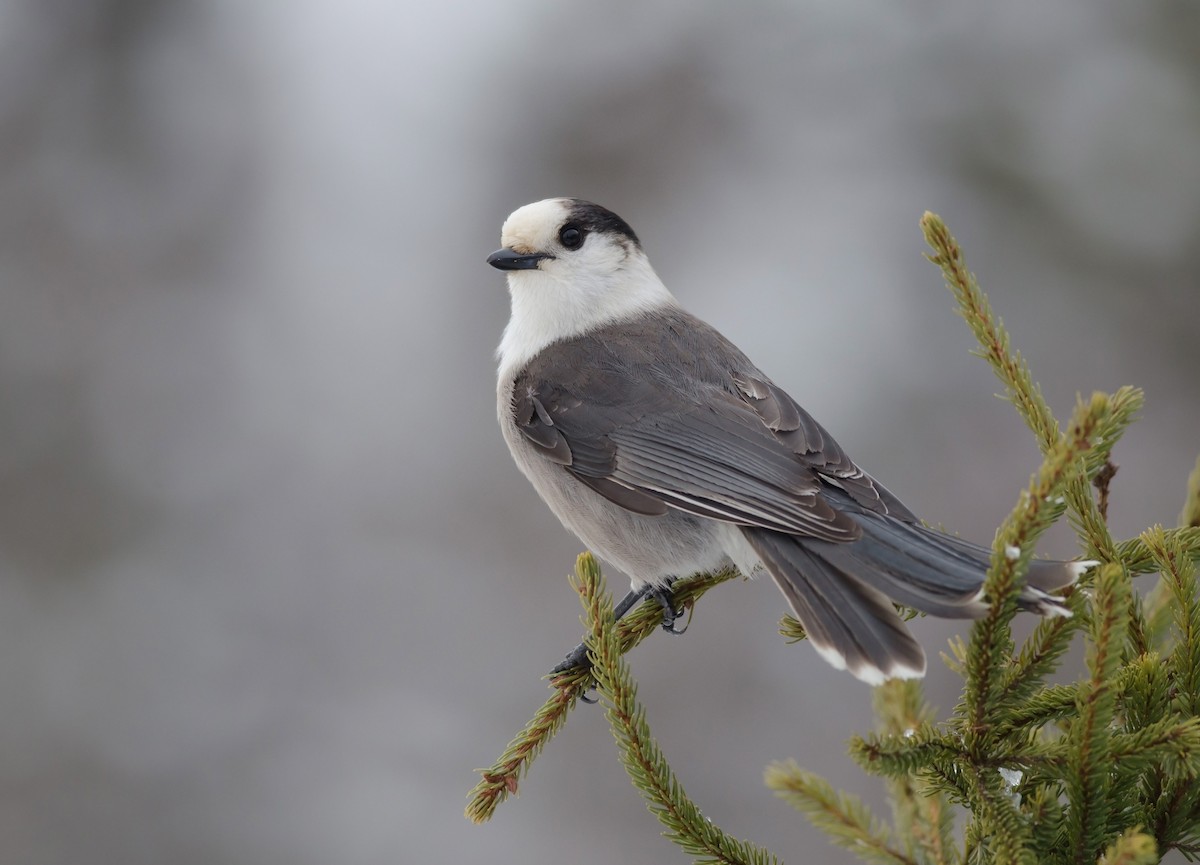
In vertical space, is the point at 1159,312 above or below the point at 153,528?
above

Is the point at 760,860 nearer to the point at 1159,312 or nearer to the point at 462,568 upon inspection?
the point at 462,568

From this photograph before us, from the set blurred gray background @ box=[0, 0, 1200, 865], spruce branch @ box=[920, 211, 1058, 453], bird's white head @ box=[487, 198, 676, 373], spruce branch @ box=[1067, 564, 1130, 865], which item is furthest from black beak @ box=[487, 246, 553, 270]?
spruce branch @ box=[1067, 564, 1130, 865]

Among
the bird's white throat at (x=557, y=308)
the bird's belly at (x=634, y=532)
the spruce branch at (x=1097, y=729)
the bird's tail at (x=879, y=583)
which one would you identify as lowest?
the spruce branch at (x=1097, y=729)

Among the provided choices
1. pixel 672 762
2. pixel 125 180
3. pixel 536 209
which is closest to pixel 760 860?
pixel 536 209

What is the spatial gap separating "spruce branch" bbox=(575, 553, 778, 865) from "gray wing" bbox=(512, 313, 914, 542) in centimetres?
57

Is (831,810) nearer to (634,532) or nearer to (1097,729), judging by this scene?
(1097,729)

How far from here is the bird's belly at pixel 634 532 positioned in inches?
102

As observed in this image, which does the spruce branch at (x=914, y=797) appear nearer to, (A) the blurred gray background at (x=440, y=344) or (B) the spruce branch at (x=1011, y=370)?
(B) the spruce branch at (x=1011, y=370)

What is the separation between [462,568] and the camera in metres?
5.03

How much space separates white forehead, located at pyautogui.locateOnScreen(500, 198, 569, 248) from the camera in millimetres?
3129

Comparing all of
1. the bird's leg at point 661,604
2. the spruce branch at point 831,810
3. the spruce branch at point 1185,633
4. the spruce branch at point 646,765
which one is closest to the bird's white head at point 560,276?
the bird's leg at point 661,604

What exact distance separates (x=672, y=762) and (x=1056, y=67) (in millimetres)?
3940

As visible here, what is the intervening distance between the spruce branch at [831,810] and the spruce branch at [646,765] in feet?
0.72

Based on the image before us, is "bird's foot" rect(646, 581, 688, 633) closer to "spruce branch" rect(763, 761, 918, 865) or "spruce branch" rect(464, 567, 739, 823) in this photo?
"spruce branch" rect(464, 567, 739, 823)
